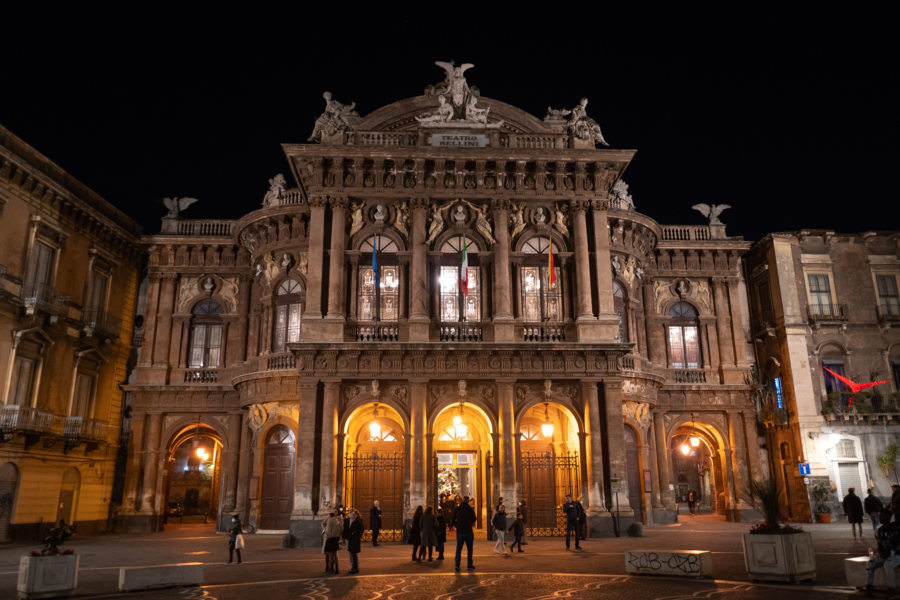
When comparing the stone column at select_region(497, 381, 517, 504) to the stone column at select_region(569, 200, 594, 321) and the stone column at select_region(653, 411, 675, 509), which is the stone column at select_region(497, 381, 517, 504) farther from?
the stone column at select_region(653, 411, 675, 509)

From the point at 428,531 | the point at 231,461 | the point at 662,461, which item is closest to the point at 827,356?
the point at 662,461

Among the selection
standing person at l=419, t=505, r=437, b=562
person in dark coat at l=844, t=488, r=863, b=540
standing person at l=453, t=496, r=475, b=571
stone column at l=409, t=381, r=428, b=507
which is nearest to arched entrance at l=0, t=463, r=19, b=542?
stone column at l=409, t=381, r=428, b=507

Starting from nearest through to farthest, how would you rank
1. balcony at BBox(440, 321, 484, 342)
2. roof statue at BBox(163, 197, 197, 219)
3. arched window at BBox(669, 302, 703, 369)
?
balcony at BBox(440, 321, 484, 342) → arched window at BBox(669, 302, 703, 369) → roof statue at BBox(163, 197, 197, 219)

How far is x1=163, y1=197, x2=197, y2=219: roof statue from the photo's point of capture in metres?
30.9

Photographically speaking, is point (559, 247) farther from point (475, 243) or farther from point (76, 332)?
point (76, 332)

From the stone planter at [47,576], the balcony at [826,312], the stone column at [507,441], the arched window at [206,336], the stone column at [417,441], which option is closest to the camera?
the stone planter at [47,576]

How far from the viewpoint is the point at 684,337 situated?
30.8 m

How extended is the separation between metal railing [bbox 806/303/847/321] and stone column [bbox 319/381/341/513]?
20703 millimetres

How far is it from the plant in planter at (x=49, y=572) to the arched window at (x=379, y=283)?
41.6 feet

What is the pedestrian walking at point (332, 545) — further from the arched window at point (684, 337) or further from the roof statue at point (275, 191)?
the arched window at point (684, 337)

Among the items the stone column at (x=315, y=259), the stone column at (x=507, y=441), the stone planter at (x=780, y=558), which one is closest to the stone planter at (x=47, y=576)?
the stone column at (x=315, y=259)

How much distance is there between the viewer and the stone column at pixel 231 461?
2688 centimetres

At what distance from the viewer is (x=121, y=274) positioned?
29531mm

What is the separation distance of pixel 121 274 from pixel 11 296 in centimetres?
669
